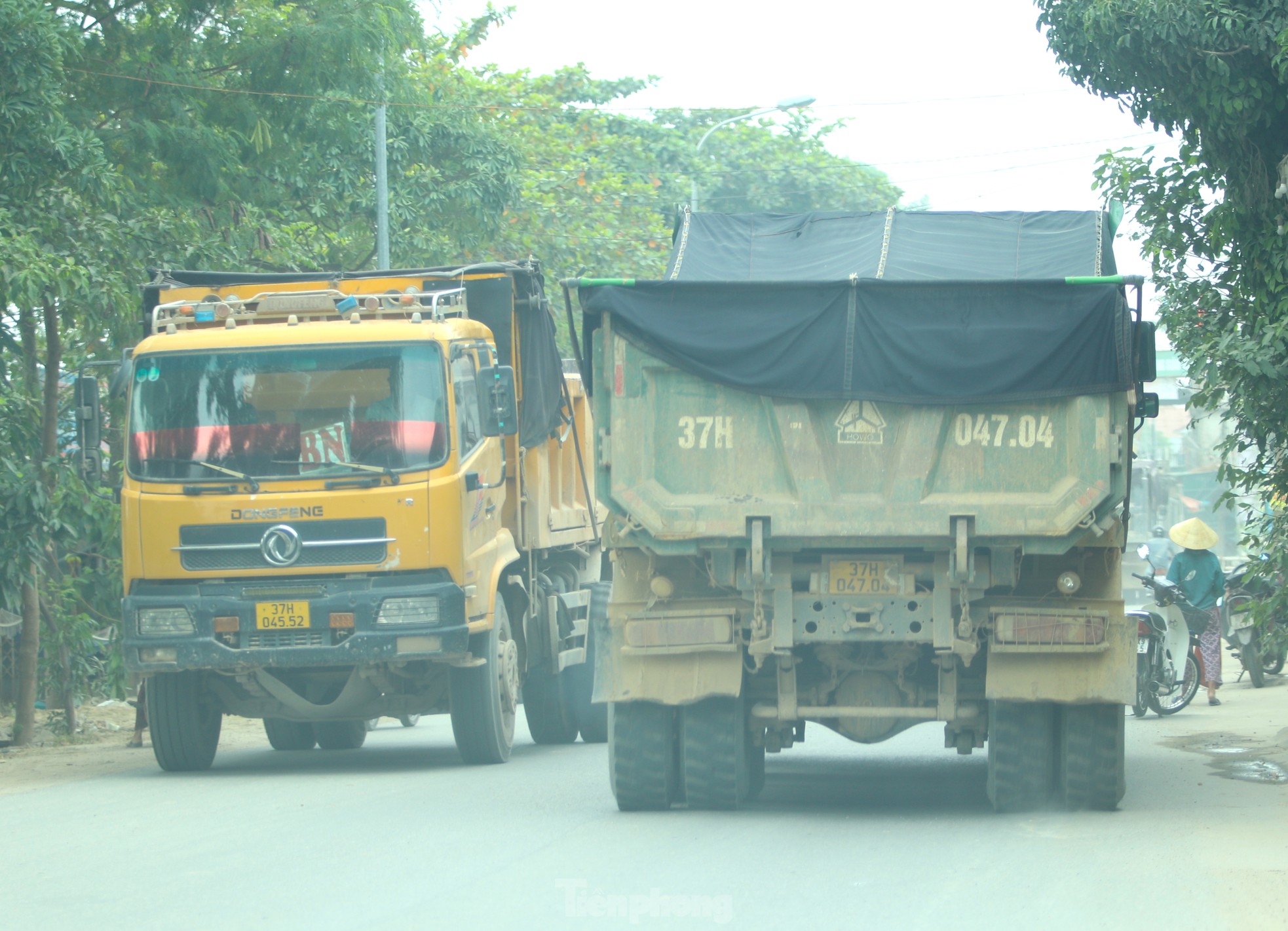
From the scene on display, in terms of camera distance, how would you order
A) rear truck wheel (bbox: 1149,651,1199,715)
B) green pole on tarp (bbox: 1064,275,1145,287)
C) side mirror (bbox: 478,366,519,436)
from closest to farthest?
green pole on tarp (bbox: 1064,275,1145,287)
side mirror (bbox: 478,366,519,436)
rear truck wheel (bbox: 1149,651,1199,715)

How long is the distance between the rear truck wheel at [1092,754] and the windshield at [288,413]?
4299 mm

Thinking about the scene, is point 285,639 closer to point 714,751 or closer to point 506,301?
point 506,301

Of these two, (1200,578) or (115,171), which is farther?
(1200,578)

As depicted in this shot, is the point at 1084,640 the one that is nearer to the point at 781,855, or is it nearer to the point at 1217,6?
the point at 781,855

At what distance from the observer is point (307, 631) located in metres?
10.5

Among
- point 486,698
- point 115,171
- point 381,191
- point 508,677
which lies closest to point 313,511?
point 486,698

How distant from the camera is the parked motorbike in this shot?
15.1 meters

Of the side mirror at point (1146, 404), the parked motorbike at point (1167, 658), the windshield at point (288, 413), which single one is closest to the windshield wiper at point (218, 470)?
the windshield at point (288, 413)

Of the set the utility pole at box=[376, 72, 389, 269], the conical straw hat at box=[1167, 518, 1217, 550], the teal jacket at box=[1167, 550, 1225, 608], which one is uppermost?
the utility pole at box=[376, 72, 389, 269]

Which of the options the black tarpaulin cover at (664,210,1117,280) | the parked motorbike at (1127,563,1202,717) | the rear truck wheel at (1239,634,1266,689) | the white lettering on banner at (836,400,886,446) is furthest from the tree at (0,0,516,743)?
the rear truck wheel at (1239,634,1266,689)

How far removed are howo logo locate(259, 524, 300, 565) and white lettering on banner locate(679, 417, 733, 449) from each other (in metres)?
3.14

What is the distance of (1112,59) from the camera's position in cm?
914

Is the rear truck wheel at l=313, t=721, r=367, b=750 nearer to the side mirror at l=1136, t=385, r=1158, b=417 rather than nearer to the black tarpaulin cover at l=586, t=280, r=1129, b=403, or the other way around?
the black tarpaulin cover at l=586, t=280, r=1129, b=403

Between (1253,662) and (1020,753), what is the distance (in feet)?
36.4
